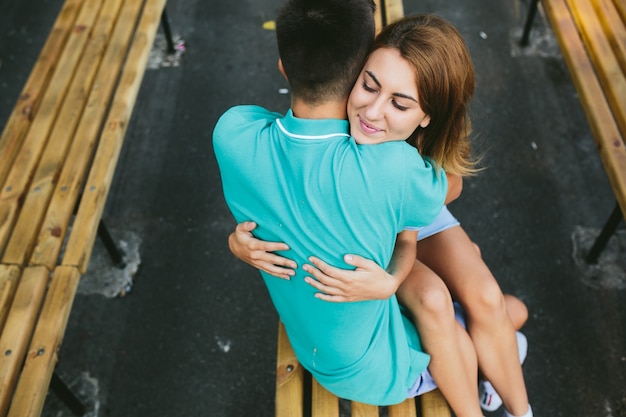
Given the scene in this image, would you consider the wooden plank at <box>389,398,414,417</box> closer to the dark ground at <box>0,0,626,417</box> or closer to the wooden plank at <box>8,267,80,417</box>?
the dark ground at <box>0,0,626,417</box>

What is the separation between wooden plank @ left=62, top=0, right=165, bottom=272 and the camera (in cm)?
235

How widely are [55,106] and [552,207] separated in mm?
2579

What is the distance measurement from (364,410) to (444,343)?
14.6 inches

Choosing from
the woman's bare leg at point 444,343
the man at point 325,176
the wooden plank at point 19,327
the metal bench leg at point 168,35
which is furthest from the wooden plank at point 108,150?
the woman's bare leg at point 444,343

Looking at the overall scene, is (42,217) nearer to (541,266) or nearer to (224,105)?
(224,105)

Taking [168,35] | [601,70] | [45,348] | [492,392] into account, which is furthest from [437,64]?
[168,35]

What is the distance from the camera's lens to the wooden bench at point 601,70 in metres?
2.51

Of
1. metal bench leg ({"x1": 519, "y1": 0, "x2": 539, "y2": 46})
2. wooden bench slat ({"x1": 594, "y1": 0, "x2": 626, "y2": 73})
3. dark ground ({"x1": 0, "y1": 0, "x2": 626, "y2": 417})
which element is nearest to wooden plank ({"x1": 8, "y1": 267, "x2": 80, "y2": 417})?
dark ground ({"x1": 0, "y1": 0, "x2": 626, "y2": 417})

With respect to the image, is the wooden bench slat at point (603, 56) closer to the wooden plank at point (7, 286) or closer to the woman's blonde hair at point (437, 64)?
the woman's blonde hair at point (437, 64)

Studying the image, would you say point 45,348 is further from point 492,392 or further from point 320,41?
point 492,392

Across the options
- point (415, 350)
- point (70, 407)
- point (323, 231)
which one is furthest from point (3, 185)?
point (415, 350)

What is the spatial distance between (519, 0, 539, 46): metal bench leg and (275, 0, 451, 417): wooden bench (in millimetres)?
2783

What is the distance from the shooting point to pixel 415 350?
1890 millimetres

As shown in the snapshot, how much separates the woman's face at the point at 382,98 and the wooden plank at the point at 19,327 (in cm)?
134
